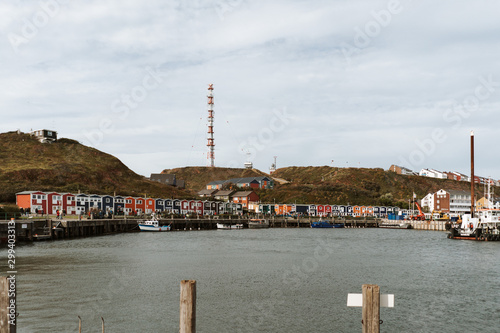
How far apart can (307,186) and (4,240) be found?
144 meters

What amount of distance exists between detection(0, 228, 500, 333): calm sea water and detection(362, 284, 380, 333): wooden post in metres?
12.8

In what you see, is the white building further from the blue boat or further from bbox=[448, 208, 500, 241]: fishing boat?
bbox=[448, 208, 500, 241]: fishing boat

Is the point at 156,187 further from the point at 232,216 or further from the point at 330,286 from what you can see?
the point at 330,286

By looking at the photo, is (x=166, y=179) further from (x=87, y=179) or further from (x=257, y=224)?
(x=257, y=224)

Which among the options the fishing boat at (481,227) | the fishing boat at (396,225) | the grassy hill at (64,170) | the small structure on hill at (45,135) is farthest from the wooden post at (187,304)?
the small structure on hill at (45,135)

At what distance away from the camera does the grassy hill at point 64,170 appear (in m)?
127

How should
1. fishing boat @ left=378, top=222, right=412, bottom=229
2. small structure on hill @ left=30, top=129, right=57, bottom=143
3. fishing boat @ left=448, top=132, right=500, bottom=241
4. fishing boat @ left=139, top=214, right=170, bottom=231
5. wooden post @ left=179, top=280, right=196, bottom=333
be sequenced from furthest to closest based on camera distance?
small structure on hill @ left=30, top=129, right=57, bottom=143 → fishing boat @ left=378, top=222, right=412, bottom=229 → fishing boat @ left=139, top=214, right=170, bottom=231 → fishing boat @ left=448, top=132, right=500, bottom=241 → wooden post @ left=179, top=280, right=196, bottom=333

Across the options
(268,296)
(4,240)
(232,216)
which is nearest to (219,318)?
(268,296)

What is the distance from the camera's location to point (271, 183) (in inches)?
7421

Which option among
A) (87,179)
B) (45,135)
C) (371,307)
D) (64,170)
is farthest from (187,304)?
(45,135)

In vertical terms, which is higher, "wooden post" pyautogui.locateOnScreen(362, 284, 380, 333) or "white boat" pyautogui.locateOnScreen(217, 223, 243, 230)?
"wooden post" pyautogui.locateOnScreen(362, 284, 380, 333)

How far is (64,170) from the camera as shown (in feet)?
462

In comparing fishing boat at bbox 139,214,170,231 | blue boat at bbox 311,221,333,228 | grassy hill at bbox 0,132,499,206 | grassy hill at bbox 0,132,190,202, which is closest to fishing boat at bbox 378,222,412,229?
blue boat at bbox 311,221,333,228

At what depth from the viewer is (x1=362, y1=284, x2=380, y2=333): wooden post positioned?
31.8ft
